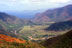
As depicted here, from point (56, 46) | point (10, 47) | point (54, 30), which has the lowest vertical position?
point (54, 30)

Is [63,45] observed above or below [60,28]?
above

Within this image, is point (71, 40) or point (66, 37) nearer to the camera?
point (71, 40)

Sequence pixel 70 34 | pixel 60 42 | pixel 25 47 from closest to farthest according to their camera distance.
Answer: pixel 25 47
pixel 60 42
pixel 70 34

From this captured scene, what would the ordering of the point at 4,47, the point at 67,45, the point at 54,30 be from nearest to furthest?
1. the point at 4,47
2. the point at 67,45
3. the point at 54,30

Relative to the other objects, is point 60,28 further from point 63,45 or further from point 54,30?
point 63,45

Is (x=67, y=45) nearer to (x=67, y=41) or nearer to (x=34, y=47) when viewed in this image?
(x=67, y=41)

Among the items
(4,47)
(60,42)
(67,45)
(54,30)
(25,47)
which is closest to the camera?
(4,47)

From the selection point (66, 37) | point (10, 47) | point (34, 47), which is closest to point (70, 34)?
point (66, 37)

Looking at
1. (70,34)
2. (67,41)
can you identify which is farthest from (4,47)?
(70,34)

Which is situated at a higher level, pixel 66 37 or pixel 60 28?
pixel 66 37
